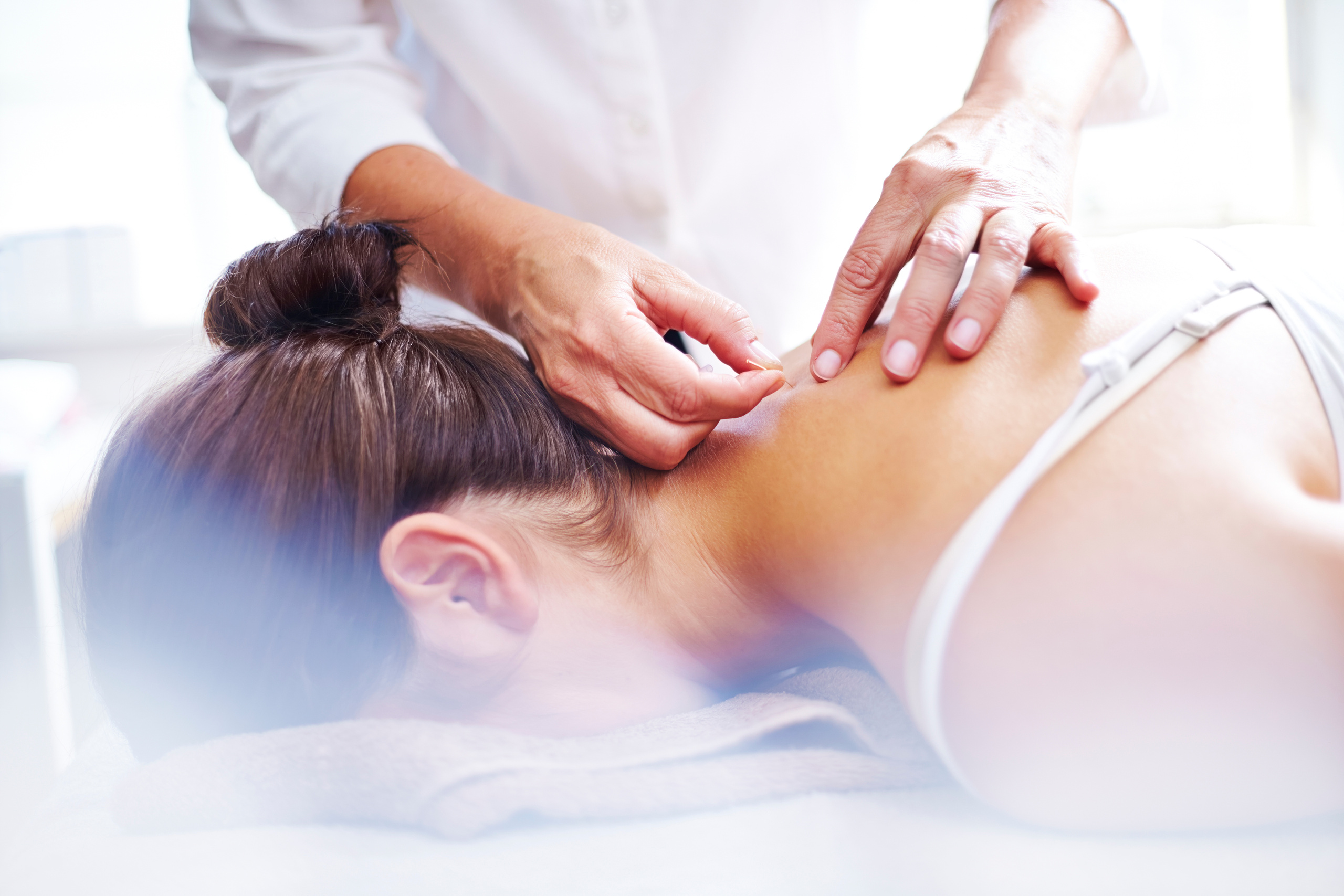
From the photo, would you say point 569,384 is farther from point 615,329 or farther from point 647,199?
point 647,199

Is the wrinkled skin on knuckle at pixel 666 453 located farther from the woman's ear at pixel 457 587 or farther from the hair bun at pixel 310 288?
the hair bun at pixel 310 288

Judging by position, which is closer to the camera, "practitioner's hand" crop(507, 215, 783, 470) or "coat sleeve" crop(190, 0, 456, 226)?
"practitioner's hand" crop(507, 215, 783, 470)

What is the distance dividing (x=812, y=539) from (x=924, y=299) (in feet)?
0.67

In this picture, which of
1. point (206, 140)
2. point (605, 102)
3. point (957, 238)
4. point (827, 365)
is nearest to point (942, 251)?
point (957, 238)

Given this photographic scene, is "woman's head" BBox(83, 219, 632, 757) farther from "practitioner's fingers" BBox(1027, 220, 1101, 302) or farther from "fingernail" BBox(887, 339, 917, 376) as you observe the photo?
"practitioner's fingers" BBox(1027, 220, 1101, 302)

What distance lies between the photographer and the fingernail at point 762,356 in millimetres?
725

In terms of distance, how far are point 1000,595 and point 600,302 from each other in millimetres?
386

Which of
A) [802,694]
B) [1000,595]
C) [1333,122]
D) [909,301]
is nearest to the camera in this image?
[1000,595]

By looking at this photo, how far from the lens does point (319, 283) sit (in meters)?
0.78

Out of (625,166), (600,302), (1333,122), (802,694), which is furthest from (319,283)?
(1333,122)

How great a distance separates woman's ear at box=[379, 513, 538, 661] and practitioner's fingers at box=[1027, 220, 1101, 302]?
491mm

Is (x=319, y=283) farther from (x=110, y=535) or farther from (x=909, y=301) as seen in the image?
(x=909, y=301)

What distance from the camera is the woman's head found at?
677 mm

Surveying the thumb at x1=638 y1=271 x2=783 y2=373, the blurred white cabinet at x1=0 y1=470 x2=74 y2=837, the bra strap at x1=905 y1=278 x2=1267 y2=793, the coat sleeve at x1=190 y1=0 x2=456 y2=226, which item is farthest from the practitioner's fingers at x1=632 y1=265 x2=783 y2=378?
the blurred white cabinet at x1=0 y1=470 x2=74 y2=837
